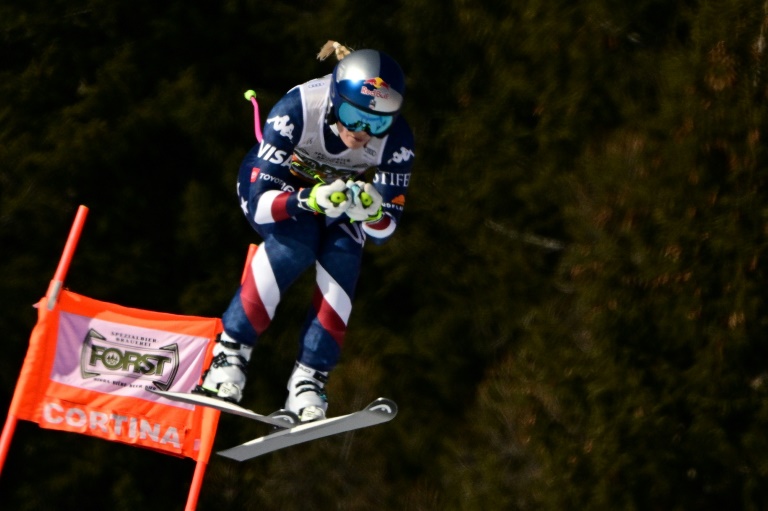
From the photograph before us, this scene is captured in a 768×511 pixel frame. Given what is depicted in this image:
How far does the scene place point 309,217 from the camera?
914cm

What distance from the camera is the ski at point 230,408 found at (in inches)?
350

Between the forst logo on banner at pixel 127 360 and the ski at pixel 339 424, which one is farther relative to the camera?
the forst logo on banner at pixel 127 360

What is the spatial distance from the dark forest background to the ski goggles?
4.77m

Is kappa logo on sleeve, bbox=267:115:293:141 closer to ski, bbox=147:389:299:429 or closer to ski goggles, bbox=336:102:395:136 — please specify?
ski goggles, bbox=336:102:395:136

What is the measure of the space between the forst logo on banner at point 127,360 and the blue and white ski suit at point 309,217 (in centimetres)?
257

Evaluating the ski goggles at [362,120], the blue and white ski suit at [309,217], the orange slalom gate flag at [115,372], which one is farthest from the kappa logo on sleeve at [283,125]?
the orange slalom gate flag at [115,372]

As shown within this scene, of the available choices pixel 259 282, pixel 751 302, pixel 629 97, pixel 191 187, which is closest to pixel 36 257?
pixel 191 187

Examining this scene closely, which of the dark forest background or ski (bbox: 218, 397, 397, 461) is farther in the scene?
the dark forest background

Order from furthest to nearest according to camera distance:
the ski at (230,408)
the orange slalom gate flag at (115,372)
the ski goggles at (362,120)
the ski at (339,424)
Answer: the orange slalom gate flag at (115,372), the ski at (339,424), the ski at (230,408), the ski goggles at (362,120)

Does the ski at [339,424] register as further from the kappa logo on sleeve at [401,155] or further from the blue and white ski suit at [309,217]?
the kappa logo on sleeve at [401,155]

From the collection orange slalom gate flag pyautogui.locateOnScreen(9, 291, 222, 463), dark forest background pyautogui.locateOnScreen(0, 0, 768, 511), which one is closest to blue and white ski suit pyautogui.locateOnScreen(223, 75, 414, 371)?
orange slalom gate flag pyautogui.locateOnScreen(9, 291, 222, 463)

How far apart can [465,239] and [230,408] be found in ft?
22.6

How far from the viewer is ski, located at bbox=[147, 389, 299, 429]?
8.88 metres

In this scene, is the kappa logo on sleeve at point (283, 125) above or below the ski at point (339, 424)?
above
